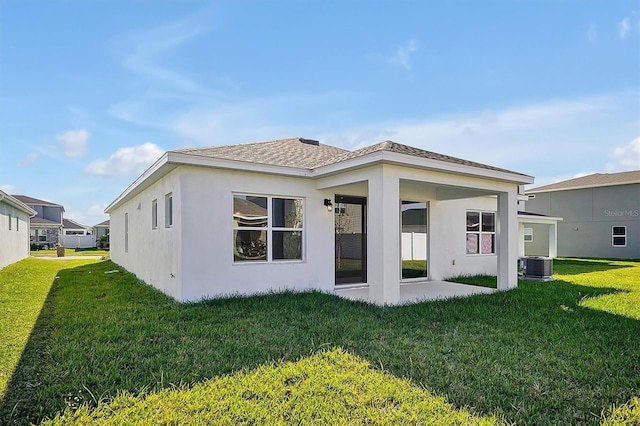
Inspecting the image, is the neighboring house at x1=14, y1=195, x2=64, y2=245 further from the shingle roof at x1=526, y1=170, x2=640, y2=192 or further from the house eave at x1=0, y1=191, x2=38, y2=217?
the shingle roof at x1=526, y1=170, x2=640, y2=192

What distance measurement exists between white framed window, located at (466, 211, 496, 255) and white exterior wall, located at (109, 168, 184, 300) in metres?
9.49

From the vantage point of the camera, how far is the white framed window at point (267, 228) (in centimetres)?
815

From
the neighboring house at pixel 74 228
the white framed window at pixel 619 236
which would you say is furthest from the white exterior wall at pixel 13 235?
the white framed window at pixel 619 236

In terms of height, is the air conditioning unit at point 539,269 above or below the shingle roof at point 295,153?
below

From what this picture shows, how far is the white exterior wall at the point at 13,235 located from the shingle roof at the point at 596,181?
1248 inches

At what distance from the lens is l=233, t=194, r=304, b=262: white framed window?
321 inches

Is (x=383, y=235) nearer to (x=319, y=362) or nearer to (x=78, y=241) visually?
(x=319, y=362)

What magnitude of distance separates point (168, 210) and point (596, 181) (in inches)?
1066

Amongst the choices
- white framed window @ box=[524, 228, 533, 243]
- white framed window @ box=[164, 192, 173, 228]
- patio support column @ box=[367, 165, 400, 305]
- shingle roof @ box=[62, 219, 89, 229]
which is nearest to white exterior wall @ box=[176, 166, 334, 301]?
white framed window @ box=[164, 192, 173, 228]

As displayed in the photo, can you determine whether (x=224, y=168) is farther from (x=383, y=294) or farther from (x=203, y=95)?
(x=203, y=95)

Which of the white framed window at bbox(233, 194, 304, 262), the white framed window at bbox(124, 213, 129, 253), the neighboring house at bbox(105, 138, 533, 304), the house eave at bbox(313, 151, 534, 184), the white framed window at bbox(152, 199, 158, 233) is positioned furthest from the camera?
the white framed window at bbox(124, 213, 129, 253)

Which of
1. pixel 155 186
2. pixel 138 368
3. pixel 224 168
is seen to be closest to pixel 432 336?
pixel 138 368

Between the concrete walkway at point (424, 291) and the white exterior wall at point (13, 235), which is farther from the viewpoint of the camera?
the white exterior wall at point (13, 235)

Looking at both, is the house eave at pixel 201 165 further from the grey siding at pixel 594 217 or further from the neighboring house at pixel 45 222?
the neighboring house at pixel 45 222
